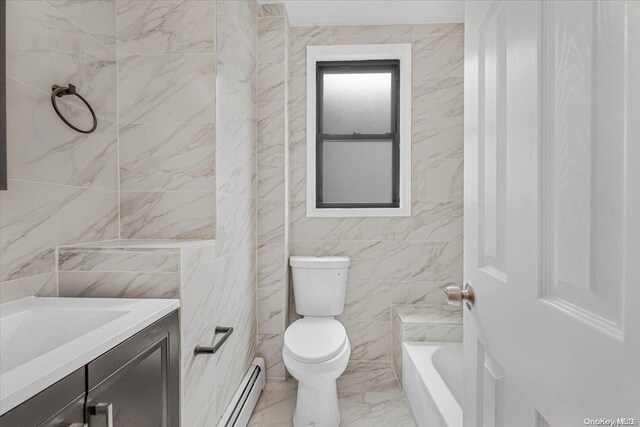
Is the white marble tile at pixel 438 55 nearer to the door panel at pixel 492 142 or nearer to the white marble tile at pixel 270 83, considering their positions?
the white marble tile at pixel 270 83

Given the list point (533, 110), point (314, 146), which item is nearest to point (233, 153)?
point (314, 146)

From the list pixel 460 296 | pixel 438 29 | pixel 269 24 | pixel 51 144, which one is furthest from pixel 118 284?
pixel 438 29

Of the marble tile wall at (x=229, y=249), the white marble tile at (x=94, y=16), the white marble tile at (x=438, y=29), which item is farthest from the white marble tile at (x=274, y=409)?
the white marble tile at (x=438, y=29)

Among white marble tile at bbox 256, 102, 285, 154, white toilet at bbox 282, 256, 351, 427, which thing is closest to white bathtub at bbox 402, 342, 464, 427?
white toilet at bbox 282, 256, 351, 427

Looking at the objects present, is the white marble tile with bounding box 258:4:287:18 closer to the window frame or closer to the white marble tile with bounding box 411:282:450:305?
the window frame

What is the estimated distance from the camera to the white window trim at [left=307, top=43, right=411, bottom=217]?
262 centimetres

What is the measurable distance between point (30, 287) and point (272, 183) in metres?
1.47

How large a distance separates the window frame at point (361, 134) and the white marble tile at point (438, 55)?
172 millimetres

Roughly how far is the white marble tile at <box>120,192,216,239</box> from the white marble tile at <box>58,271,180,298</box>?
0.40m

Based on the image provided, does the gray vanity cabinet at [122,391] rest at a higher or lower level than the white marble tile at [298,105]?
lower

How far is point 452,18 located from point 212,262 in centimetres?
226

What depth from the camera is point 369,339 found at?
2.64 meters

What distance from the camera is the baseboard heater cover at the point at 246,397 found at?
1797 mm

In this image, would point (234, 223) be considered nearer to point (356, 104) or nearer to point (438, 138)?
point (356, 104)
